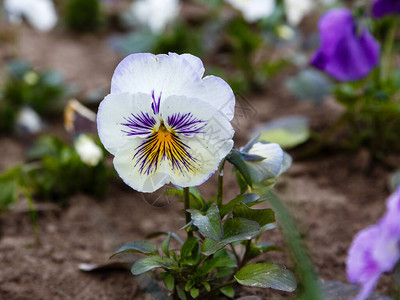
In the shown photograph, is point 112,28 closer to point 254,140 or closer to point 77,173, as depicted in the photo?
point 77,173

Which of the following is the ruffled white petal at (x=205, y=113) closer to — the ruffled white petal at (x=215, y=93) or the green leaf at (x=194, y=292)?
the ruffled white petal at (x=215, y=93)

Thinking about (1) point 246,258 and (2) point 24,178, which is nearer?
(1) point 246,258

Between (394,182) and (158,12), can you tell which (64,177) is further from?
(158,12)

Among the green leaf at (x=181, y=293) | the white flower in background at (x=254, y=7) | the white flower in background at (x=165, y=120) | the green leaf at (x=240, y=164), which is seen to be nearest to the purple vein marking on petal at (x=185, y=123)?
the white flower in background at (x=165, y=120)

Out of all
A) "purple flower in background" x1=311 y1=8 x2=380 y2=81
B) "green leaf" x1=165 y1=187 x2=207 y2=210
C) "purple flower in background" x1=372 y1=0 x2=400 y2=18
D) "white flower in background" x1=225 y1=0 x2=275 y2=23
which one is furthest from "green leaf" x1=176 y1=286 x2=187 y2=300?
"white flower in background" x1=225 y1=0 x2=275 y2=23

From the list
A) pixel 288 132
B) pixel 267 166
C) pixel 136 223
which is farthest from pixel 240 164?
pixel 288 132

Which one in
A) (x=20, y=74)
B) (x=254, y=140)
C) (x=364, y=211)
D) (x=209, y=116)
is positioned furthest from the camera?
(x=20, y=74)

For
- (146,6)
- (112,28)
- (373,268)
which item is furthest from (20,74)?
(373,268)
